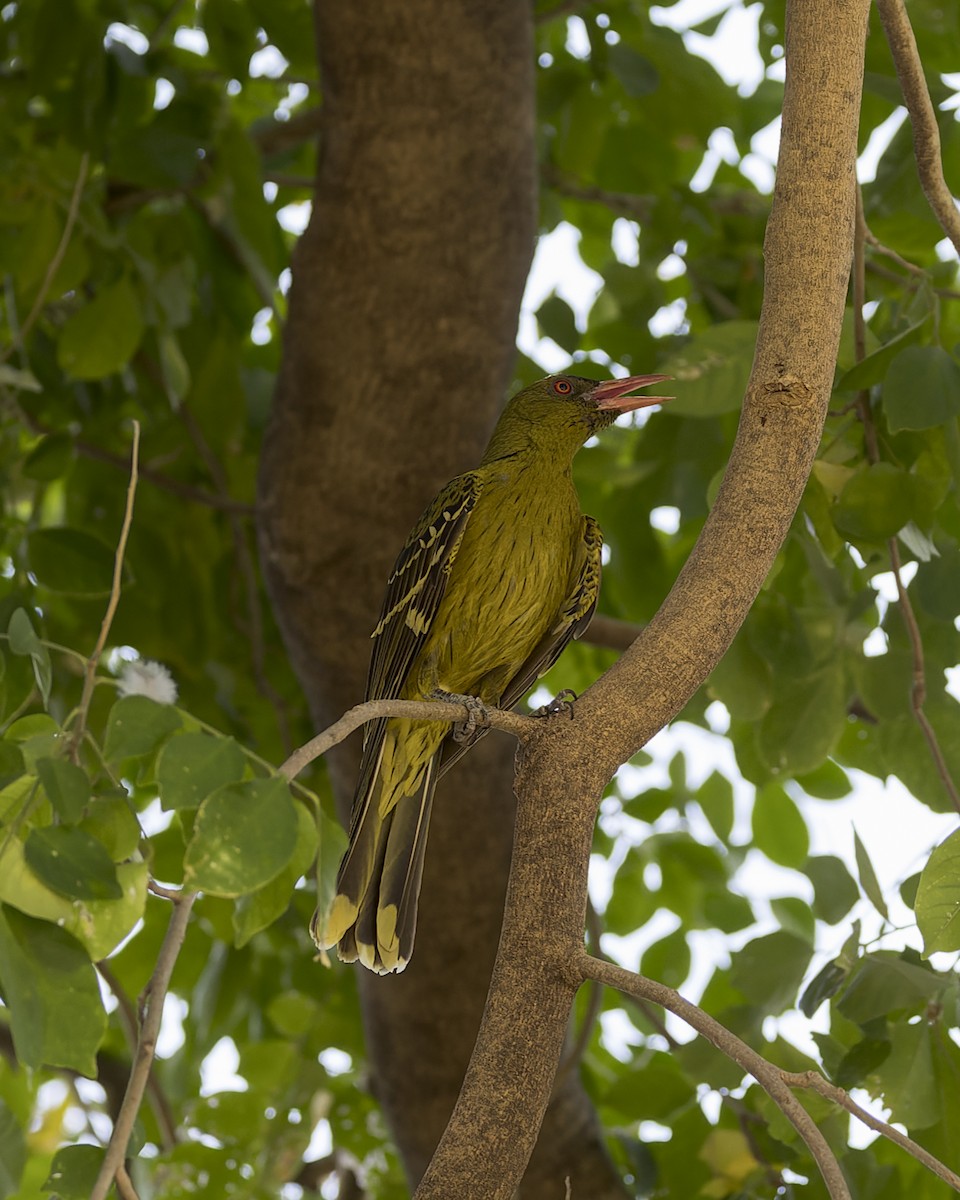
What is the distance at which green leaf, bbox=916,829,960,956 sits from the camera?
1.50 metres

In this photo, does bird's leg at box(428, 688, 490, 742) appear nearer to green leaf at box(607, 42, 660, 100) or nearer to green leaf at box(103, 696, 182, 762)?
green leaf at box(103, 696, 182, 762)

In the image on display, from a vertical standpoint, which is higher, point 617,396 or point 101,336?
point 617,396

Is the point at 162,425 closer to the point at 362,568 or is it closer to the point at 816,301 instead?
the point at 362,568

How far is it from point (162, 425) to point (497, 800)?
1.38m

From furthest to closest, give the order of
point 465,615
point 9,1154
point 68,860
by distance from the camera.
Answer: point 465,615 < point 9,1154 < point 68,860

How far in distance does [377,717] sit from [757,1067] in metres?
0.59

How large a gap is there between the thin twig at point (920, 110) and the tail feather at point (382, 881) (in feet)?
5.10

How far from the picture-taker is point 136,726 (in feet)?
4.75

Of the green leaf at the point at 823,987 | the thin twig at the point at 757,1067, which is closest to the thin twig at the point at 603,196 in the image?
the green leaf at the point at 823,987

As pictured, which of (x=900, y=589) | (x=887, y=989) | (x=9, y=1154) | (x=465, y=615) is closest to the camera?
(x=9, y=1154)

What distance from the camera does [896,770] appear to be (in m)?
2.63

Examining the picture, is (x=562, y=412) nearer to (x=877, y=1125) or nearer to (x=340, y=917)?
(x=340, y=917)

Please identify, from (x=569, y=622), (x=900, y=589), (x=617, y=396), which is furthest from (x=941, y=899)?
(x=617, y=396)

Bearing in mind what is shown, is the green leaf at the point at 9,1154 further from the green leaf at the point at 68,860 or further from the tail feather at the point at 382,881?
the tail feather at the point at 382,881
